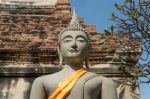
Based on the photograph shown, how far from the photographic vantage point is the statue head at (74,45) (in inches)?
155

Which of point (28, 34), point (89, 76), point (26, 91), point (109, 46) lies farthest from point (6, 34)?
point (89, 76)

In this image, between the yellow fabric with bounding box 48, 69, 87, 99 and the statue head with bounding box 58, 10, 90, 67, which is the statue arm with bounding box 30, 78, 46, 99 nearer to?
the yellow fabric with bounding box 48, 69, 87, 99

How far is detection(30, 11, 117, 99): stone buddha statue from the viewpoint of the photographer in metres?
3.76

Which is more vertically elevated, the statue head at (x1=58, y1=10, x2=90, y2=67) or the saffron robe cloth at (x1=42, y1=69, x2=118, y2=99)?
the statue head at (x1=58, y1=10, x2=90, y2=67)

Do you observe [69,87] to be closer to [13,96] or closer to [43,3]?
[13,96]

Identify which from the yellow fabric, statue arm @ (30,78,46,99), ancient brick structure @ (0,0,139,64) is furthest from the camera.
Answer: ancient brick structure @ (0,0,139,64)

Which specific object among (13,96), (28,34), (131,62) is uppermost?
(28,34)

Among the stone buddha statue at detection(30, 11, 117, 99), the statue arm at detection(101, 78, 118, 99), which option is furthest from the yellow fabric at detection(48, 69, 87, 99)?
the statue arm at detection(101, 78, 118, 99)

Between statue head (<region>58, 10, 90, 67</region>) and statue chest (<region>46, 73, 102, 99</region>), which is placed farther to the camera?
statue head (<region>58, 10, 90, 67</region>)

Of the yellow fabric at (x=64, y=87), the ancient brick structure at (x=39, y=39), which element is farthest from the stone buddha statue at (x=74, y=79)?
the ancient brick structure at (x=39, y=39)

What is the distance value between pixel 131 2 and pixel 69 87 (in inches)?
144

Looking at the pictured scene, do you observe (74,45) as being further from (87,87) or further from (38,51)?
(38,51)

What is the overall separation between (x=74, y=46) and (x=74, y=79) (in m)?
0.30

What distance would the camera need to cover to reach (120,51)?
309 inches
